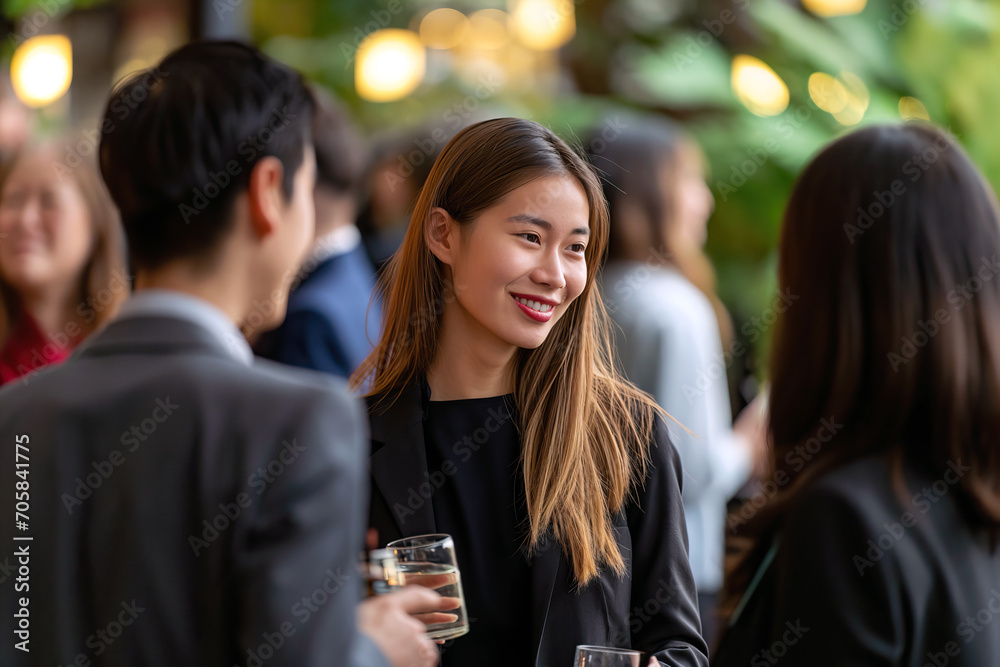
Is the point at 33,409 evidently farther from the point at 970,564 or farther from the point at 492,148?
the point at 970,564

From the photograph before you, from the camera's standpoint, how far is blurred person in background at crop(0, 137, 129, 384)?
2762 mm

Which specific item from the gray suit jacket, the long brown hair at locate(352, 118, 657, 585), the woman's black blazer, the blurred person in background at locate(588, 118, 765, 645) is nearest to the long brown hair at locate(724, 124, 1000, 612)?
the woman's black blazer

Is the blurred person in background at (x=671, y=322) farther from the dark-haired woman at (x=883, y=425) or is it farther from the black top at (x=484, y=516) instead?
the dark-haired woman at (x=883, y=425)

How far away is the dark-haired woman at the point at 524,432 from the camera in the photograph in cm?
171

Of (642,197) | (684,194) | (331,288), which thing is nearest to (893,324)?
(642,197)

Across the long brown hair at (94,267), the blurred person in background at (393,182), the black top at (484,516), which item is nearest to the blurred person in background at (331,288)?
the blurred person in background at (393,182)

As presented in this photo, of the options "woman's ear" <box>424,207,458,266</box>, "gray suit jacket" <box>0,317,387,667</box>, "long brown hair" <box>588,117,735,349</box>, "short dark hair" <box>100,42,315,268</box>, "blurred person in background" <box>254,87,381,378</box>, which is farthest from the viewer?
"long brown hair" <box>588,117,735,349</box>

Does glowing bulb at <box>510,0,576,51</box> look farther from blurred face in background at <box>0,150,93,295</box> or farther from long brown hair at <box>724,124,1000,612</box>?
long brown hair at <box>724,124,1000,612</box>

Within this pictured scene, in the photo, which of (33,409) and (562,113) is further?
(562,113)

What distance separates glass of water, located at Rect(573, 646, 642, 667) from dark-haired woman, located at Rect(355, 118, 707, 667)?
6.7 inches

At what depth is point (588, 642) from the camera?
169 cm

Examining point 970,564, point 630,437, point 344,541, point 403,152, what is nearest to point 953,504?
point 970,564

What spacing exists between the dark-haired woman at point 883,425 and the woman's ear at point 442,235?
25.2 inches

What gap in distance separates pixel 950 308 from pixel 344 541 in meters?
1.06
